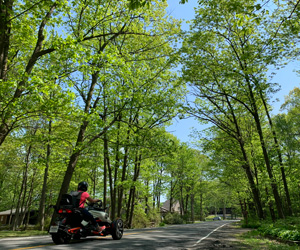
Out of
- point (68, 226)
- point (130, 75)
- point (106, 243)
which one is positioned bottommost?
point (106, 243)

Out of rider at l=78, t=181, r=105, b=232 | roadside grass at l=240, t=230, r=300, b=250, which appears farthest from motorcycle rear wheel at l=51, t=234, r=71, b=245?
roadside grass at l=240, t=230, r=300, b=250

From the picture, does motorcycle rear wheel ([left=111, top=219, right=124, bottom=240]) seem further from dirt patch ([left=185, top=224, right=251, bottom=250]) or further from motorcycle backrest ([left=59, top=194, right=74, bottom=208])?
dirt patch ([left=185, top=224, right=251, bottom=250])

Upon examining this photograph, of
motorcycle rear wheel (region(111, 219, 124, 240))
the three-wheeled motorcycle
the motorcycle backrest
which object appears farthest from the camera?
motorcycle rear wheel (region(111, 219, 124, 240))

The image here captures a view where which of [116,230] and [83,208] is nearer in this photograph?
[83,208]

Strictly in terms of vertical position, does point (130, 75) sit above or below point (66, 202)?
above

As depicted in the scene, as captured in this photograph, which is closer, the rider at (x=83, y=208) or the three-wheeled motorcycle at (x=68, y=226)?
the three-wheeled motorcycle at (x=68, y=226)

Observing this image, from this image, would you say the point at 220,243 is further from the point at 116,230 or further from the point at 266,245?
the point at 116,230

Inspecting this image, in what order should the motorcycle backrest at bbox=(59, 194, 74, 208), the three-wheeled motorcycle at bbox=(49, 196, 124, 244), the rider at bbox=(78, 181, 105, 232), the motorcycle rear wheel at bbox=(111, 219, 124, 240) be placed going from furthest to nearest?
the motorcycle rear wheel at bbox=(111, 219, 124, 240) < the rider at bbox=(78, 181, 105, 232) < the motorcycle backrest at bbox=(59, 194, 74, 208) < the three-wheeled motorcycle at bbox=(49, 196, 124, 244)

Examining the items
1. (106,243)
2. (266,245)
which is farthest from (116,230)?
(266,245)

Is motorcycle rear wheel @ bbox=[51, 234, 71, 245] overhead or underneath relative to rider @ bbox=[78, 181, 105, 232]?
underneath

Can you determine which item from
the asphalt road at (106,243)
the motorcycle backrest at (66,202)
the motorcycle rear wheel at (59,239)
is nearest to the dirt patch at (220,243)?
the asphalt road at (106,243)

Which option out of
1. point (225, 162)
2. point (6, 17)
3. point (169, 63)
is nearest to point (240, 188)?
Result: point (225, 162)

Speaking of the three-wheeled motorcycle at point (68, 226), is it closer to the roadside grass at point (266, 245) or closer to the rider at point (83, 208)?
the rider at point (83, 208)

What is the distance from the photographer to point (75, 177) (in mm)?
34938
